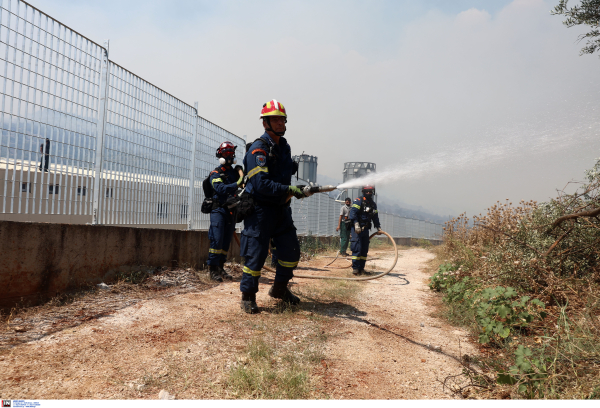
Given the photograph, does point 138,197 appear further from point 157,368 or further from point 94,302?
point 157,368

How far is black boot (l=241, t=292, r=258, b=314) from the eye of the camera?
4.07 meters

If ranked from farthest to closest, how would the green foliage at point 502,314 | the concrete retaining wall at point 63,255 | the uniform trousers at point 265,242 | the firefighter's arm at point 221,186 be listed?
the firefighter's arm at point 221,186
the uniform trousers at point 265,242
the concrete retaining wall at point 63,255
the green foliage at point 502,314

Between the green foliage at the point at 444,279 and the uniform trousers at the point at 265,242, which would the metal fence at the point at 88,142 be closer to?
the uniform trousers at the point at 265,242

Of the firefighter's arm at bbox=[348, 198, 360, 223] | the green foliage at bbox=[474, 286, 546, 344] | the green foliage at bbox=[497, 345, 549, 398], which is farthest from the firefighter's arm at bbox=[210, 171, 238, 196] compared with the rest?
the green foliage at bbox=[497, 345, 549, 398]

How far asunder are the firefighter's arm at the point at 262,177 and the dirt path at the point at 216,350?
1379 millimetres

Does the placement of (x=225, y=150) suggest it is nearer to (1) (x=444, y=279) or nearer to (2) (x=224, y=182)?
(2) (x=224, y=182)

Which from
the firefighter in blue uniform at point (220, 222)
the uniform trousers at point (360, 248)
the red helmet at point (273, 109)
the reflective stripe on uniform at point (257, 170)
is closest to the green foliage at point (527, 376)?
the reflective stripe on uniform at point (257, 170)

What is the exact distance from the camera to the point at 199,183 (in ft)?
26.3

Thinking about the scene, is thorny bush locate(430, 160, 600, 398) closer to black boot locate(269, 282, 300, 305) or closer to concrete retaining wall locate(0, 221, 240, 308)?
black boot locate(269, 282, 300, 305)

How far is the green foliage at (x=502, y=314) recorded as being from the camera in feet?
10.2

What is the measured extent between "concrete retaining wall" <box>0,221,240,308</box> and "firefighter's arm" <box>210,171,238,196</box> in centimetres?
124

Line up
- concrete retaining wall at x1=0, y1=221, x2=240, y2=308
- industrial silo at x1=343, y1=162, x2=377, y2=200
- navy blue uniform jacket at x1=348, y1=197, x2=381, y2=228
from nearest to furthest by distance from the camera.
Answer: concrete retaining wall at x1=0, y1=221, x2=240, y2=308
navy blue uniform jacket at x1=348, y1=197, x2=381, y2=228
industrial silo at x1=343, y1=162, x2=377, y2=200

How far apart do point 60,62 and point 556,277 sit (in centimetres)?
631
